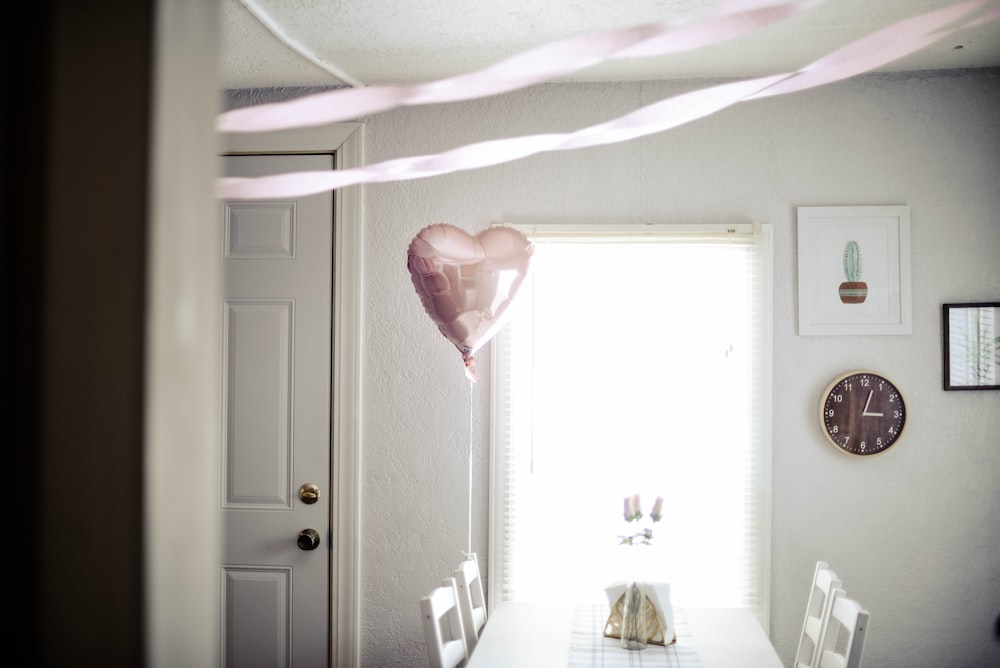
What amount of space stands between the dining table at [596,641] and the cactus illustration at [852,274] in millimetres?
1198

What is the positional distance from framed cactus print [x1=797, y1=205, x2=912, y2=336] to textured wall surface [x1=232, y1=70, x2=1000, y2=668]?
0.05 metres

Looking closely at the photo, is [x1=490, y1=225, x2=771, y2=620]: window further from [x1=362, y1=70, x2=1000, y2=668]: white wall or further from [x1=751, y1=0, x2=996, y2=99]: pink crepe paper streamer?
[x1=751, y1=0, x2=996, y2=99]: pink crepe paper streamer

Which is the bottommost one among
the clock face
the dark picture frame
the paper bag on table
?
the paper bag on table

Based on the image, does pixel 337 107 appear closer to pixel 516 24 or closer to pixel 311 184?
pixel 311 184

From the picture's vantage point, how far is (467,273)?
96.9 inches

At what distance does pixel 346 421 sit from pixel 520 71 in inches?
89.2

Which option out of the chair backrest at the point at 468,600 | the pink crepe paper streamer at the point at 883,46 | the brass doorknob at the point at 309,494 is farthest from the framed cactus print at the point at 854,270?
the brass doorknob at the point at 309,494

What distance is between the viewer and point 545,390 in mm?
2984

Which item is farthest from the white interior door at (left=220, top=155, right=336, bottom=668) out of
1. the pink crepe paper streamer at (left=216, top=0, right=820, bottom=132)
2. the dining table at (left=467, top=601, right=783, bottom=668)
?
the pink crepe paper streamer at (left=216, top=0, right=820, bottom=132)

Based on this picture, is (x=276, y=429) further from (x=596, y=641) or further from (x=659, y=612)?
(x=659, y=612)

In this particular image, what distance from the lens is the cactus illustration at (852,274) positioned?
2.91 meters

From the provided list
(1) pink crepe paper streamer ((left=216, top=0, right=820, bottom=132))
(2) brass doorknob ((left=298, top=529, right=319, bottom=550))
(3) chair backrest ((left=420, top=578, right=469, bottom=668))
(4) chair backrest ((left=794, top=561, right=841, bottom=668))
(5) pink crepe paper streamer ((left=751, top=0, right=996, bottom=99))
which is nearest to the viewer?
(1) pink crepe paper streamer ((left=216, top=0, right=820, bottom=132))

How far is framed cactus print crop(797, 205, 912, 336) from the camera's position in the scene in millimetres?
2891

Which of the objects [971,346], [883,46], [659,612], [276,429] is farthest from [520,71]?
[971,346]
